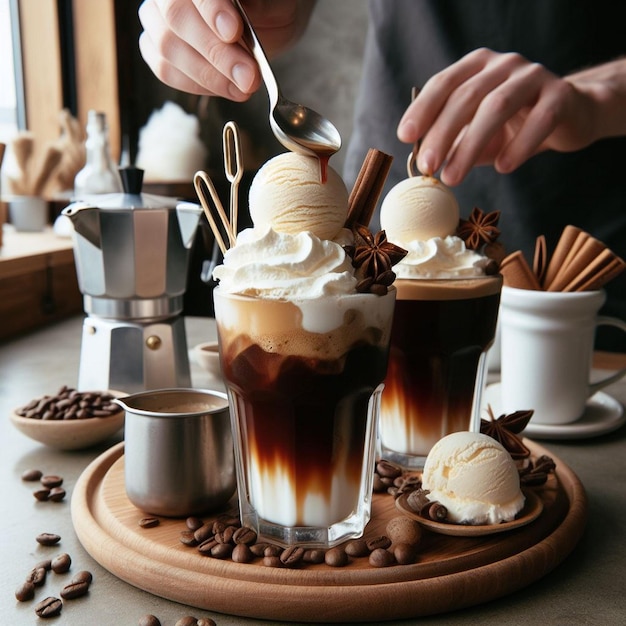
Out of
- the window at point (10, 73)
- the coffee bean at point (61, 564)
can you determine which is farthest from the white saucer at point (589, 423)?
the window at point (10, 73)

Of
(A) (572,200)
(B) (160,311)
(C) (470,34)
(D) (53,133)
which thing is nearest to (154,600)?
(B) (160,311)

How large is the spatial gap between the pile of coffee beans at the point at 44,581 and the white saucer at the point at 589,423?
2.60ft

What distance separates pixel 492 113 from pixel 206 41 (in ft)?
1.97

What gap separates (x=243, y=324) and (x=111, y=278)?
69cm

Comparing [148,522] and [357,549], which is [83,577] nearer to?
[148,522]

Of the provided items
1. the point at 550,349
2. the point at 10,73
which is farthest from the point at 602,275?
the point at 10,73

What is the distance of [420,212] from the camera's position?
112 centimetres

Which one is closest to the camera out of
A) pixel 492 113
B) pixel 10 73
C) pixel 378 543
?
pixel 378 543

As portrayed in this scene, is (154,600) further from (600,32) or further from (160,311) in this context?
(600,32)

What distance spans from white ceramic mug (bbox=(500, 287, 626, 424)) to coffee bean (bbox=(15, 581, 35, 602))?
2.86ft

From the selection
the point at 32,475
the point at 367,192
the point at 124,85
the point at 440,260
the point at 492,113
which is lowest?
the point at 32,475

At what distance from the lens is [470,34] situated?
223 centimetres

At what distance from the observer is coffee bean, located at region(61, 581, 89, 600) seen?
0.78m

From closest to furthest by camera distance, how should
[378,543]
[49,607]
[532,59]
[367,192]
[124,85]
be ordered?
1. [49,607]
2. [378,543]
3. [367,192]
4. [532,59]
5. [124,85]
